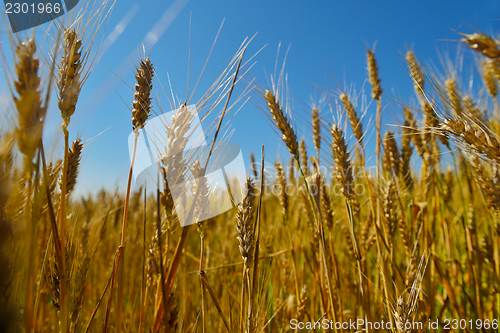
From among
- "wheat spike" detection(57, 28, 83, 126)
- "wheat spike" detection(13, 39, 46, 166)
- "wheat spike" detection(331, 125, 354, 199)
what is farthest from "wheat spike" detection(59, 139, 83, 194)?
"wheat spike" detection(331, 125, 354, 199)

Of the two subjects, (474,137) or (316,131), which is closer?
(474,137)

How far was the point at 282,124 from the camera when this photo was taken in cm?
128

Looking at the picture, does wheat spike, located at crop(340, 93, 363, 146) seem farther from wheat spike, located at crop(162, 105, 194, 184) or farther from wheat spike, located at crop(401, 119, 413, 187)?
wheat spike, located at crop(162, 105, 194, 184)

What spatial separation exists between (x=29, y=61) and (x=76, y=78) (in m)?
0.21

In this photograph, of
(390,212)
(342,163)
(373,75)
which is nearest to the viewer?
(342,163)

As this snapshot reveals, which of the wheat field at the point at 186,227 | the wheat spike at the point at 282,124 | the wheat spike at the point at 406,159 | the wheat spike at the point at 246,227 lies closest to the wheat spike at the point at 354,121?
the wheat field at the point at 186,227

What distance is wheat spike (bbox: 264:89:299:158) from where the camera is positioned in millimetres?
1236

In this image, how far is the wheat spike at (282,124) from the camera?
124 centimetres

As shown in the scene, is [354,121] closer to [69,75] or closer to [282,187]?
[282,187]

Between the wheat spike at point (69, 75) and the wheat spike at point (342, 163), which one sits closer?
the wheat spike at point (69, 75)

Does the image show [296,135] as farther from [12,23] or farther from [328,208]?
[12,23]

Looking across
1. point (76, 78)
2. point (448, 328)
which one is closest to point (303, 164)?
point (448, 328)

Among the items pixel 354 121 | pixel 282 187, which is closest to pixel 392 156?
pixel 354 121

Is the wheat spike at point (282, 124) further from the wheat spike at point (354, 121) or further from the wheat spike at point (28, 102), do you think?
the wheat spike at point (28, 102)
